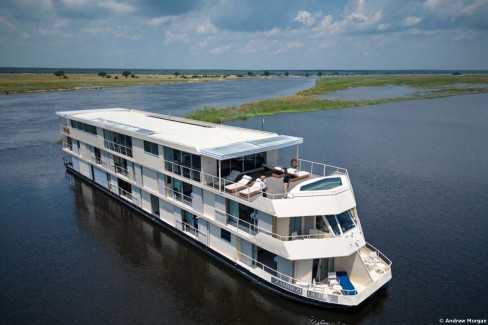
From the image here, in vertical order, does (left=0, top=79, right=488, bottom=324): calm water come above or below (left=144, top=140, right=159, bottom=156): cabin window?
below

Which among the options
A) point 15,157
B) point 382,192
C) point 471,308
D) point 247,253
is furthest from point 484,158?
point 15,157

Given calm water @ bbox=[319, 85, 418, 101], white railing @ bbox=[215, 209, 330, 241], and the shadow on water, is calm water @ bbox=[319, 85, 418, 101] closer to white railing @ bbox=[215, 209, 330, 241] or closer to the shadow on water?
the shadow on water

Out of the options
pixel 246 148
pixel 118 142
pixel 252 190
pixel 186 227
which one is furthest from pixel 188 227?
pixel 118 142

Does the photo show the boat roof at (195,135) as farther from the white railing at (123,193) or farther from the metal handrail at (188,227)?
the metal handrail at (188,227)

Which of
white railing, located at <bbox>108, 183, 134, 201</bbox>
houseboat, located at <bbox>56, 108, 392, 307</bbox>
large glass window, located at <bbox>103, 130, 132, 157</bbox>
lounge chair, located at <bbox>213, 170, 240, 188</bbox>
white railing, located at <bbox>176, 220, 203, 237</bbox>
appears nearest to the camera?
houseboat, located at <bbox>56, 108, 392, 307</bbox>

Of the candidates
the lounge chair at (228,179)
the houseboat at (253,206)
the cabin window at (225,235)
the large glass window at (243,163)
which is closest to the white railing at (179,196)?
the houseboat at (253,206)

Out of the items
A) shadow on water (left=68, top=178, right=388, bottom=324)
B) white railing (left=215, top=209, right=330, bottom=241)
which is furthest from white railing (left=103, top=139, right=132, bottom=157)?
white railing (left=215, top=209, right=330, bottom=241)
